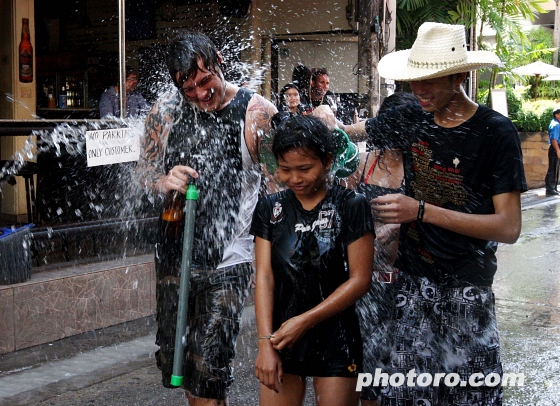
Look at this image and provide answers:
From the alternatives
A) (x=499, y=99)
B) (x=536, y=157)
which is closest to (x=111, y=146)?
(x=499, y=99)

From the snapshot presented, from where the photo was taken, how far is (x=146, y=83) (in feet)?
37.2

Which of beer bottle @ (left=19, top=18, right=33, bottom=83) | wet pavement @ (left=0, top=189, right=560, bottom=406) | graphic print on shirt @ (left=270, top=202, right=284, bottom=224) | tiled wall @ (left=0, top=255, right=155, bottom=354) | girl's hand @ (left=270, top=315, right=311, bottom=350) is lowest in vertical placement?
wet pavement @ (left=0, top=189, right=560, bottom=406)

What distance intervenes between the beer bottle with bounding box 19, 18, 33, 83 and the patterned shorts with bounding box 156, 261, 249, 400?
6.41 metres

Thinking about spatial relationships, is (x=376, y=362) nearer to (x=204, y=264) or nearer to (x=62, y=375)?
(x=204, y=264)

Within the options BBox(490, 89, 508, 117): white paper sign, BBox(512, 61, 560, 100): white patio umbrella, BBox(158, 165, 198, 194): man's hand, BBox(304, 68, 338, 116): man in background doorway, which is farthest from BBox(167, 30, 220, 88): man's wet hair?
BBox(512, 61, 560, 100): white patio umbrella

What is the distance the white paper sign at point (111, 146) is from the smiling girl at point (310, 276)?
10.9ft

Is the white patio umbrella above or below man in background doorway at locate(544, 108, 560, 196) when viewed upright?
above

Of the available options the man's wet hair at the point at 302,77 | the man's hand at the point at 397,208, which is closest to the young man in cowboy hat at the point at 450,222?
the man's hand at the point at 397,208

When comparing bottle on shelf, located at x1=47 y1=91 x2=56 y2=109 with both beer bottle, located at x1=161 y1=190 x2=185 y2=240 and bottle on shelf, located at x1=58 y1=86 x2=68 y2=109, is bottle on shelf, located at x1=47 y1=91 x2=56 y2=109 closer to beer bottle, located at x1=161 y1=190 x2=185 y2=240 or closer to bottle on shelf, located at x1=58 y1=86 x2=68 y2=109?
bottle on shelf, located at x1=58 y1=86 x2=68 y2=109

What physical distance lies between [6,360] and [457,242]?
351cm

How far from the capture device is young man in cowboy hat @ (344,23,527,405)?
2.89 metres

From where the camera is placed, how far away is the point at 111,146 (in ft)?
20.7

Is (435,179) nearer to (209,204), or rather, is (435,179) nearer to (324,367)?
(324,367)

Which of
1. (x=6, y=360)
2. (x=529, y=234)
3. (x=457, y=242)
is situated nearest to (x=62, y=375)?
(x=6, y=360)
